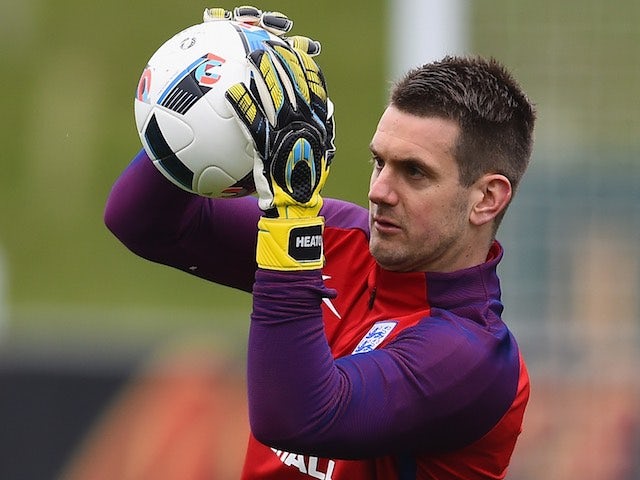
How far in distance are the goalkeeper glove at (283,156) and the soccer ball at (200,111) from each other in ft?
0.33

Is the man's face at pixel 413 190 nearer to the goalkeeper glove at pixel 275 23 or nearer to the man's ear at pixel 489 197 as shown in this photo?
the man's ear at pixel 489 197

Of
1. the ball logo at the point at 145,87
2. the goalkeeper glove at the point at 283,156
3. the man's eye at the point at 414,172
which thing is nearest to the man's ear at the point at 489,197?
the man's eye at the point at 414,172

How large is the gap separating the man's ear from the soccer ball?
25.2 inches

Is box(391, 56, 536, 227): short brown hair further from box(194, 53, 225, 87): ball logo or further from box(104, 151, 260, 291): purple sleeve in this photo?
box(104, 151, 260, 291): purple sleeve

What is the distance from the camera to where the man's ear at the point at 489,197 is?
147 inches

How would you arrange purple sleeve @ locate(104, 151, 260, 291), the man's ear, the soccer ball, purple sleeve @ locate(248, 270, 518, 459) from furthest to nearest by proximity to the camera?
1. purple sleeve @ locate(104, 151, 260, 291)
2. the man's ear
3. the soccer ball
4. purple sleeve @ locate(248, 270, 518, 459)

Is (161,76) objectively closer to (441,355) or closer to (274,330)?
(274,330)

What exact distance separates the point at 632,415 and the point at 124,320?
3.05 m

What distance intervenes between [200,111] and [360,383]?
827 mm

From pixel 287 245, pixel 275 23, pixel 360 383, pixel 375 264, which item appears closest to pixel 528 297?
pixel 375 264

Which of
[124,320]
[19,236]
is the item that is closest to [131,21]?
[19,236]

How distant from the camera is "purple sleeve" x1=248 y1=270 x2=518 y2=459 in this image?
3.24 m

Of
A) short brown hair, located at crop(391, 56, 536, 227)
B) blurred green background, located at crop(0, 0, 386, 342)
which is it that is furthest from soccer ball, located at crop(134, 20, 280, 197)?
blurred green background, located at crop(0, 0, 386, 342)

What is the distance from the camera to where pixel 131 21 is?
722 inches
